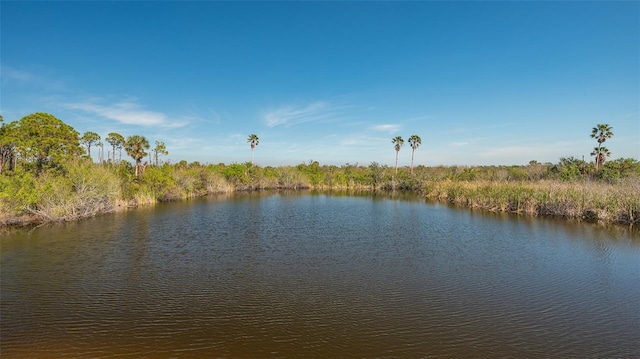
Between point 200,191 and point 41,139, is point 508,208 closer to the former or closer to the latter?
point 200,191

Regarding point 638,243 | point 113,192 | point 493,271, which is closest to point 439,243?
point 493,271

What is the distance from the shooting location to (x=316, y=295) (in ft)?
30.0

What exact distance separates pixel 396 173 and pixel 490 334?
52.6 m

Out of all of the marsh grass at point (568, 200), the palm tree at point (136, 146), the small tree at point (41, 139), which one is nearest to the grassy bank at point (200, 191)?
the marsh grass at point (568, 200)

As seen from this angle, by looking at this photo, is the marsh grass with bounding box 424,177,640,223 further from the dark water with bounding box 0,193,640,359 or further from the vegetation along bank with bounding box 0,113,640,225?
the dark water with bounding box 0,193,640,359

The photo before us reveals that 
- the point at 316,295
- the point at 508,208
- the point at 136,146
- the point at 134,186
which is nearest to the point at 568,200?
the point at 508,208

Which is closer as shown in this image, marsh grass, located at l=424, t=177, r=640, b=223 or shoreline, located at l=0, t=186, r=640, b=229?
shoreline, located at l=0, t=186, r=640, b=229

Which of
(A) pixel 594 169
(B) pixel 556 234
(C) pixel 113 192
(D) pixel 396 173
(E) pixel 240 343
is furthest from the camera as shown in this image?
(D) pixel 396 173

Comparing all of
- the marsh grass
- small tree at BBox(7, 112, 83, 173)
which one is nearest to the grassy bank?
the marsh grass

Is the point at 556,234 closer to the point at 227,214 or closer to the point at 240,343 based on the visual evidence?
the point at 240,343

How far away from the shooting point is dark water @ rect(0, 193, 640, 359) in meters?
6.67

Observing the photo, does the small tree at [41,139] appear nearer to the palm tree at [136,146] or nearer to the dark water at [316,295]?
the palm tree at [136,146]

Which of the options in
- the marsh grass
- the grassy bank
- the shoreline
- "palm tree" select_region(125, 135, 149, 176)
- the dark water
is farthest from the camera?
"palm tree" select_region(125, 135, 149, 176)

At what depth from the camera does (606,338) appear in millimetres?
7020
